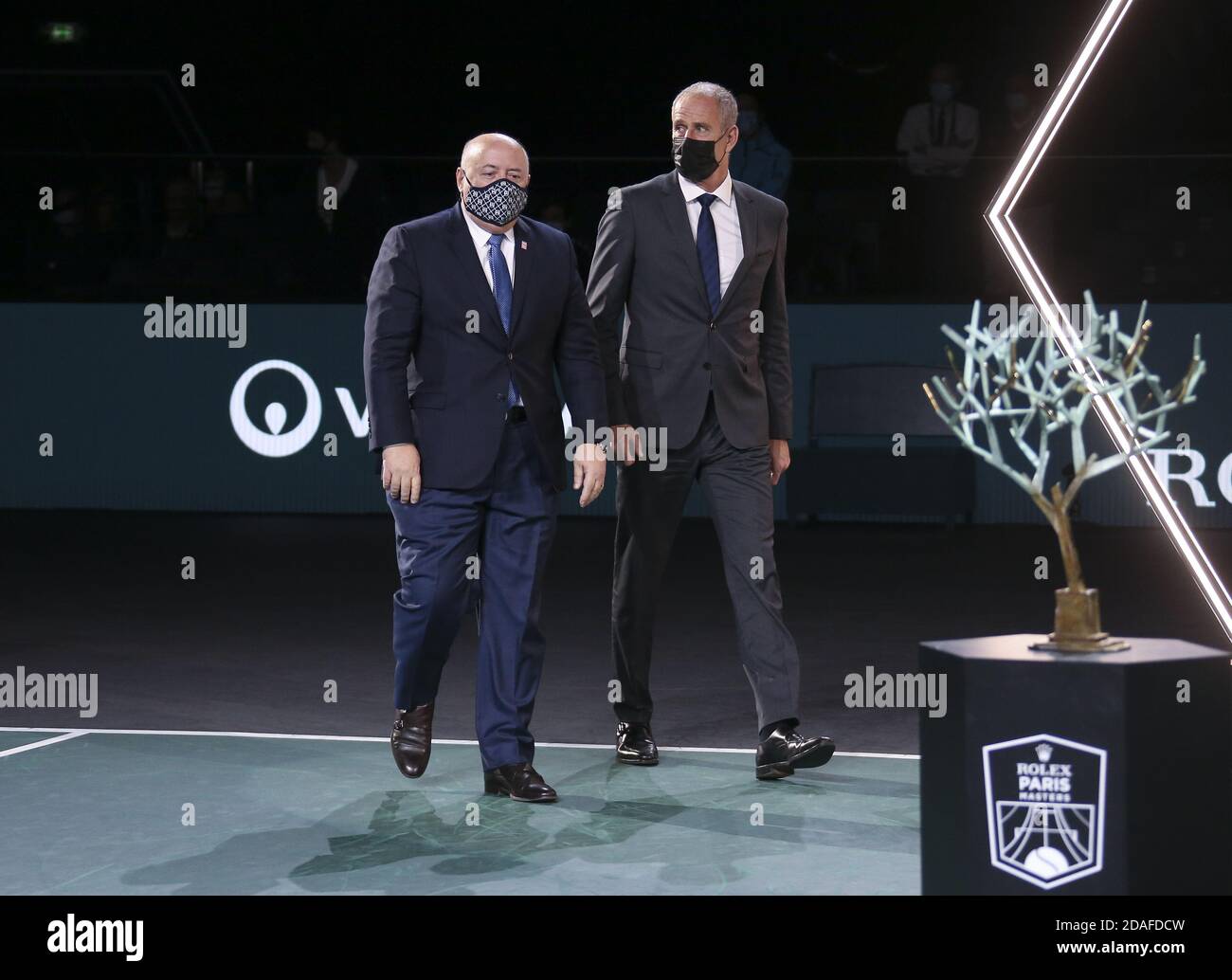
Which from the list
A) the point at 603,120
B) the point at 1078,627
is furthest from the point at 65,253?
the point at 1078,627

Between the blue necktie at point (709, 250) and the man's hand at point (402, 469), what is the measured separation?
1.12 m

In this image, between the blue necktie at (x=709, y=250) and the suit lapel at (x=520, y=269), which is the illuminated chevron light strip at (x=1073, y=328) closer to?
the blue necktie at (x=709, y=250)

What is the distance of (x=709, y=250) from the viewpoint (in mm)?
5793

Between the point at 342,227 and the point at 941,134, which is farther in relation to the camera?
the point at 342,227

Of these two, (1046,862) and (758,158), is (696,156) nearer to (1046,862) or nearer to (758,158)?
(1046,862)

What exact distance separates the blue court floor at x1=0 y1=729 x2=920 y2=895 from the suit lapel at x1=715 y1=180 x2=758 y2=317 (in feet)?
4.87

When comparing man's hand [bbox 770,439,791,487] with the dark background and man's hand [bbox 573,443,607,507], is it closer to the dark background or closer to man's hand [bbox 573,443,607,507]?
man's hand [bbox 573,443,607,507]

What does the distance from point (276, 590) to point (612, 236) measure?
4851 mm

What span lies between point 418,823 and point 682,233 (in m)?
2.00

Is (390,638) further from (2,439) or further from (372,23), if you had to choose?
(372,23)

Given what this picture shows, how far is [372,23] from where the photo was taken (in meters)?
18.4

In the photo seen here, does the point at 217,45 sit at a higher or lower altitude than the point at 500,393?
higher

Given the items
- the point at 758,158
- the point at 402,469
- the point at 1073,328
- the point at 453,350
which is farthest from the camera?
the point at 758,158

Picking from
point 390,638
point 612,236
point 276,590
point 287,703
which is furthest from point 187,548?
point 612,236
